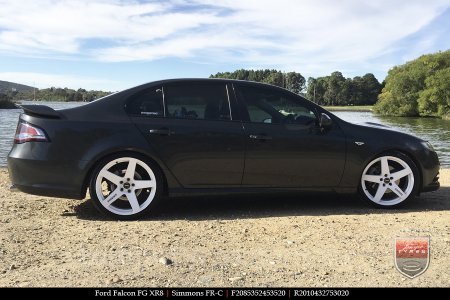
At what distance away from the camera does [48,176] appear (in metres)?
4.63


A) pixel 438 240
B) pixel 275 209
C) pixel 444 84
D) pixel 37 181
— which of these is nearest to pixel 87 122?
pixel 37 181

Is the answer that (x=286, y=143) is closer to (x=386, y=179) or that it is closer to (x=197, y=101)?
(x=197, y=101)

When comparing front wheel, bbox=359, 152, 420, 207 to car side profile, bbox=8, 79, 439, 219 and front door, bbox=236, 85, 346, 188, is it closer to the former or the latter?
car side profile, bbox=8, 79, 439, 219

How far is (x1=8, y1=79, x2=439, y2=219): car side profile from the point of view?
4.66 meters

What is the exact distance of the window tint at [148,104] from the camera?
4.84m

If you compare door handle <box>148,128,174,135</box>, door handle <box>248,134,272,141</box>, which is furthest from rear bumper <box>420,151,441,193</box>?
door handle <box>148,128,174,135</box>

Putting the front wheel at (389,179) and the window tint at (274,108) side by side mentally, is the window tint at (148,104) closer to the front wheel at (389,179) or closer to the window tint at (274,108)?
the window tint at (274,108)

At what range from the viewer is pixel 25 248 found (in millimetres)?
3828

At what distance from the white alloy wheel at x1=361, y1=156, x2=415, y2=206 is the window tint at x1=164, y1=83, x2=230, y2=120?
180cm

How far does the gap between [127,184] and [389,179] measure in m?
2.95

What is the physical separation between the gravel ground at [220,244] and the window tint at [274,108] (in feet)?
3.42

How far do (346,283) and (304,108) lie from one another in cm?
252

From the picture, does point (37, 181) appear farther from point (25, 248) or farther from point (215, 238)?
point (215, 238)

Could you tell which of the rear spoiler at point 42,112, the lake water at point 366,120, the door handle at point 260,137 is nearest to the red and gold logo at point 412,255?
the door handle at point 260,137
